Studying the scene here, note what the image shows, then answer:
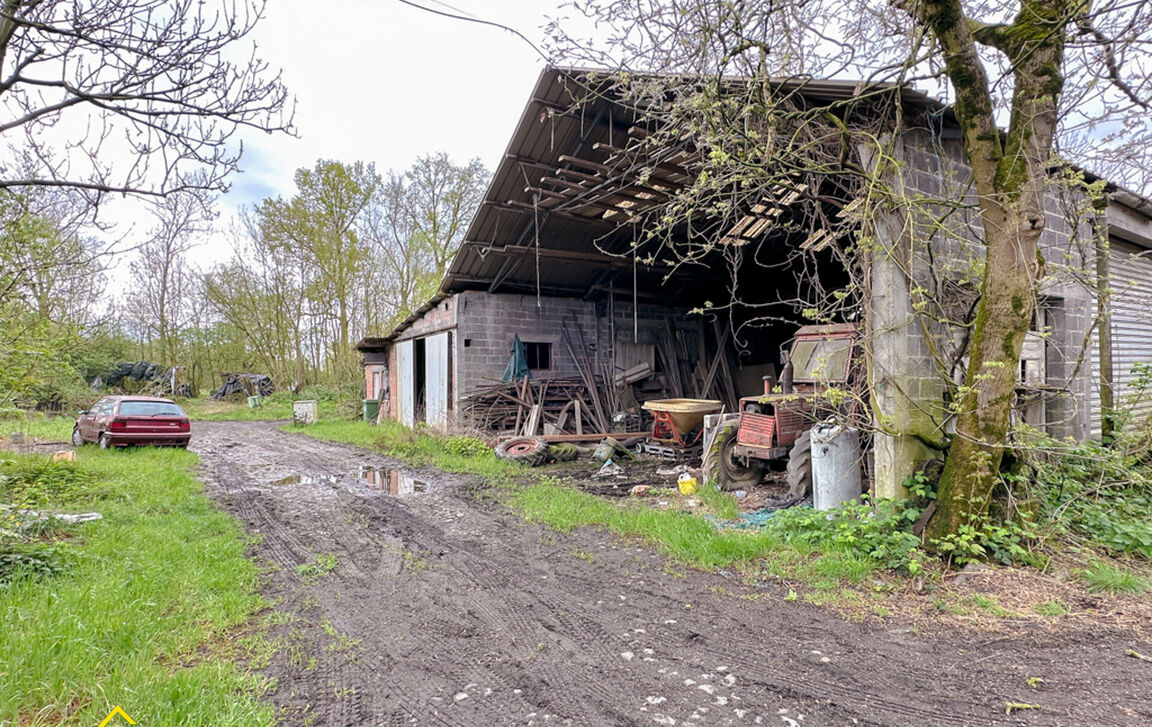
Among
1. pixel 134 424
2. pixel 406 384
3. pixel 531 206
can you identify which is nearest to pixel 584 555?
pixel 531 206

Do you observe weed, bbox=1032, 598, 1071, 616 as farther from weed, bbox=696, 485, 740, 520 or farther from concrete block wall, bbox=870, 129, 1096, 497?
weed, bbox=696, 485, 740, 520

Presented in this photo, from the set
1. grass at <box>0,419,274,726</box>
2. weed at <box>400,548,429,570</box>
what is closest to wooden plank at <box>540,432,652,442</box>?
weed at <box>400,548,429,570</box>

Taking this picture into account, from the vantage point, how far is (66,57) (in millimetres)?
3459

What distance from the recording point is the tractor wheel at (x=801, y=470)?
6047 millimetres

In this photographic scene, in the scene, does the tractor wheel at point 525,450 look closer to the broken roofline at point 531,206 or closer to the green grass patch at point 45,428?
the broken roofline at point 531,206

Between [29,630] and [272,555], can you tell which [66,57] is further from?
[272,555]

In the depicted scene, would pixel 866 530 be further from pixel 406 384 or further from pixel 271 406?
pixel 271 406

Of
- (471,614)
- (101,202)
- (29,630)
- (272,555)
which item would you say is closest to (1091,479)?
(471,614)

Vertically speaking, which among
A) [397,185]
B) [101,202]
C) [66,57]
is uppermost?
[397,185]

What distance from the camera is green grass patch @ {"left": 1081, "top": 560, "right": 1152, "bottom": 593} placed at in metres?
3.69

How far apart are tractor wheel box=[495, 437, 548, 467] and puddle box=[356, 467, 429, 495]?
1.92 m

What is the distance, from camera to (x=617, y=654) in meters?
3.02

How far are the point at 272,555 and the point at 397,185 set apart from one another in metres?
19.9

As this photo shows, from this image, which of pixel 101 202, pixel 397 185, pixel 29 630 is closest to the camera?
pixel 29 630
